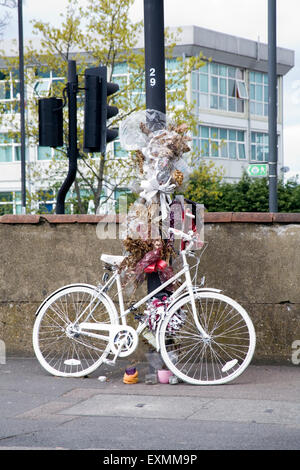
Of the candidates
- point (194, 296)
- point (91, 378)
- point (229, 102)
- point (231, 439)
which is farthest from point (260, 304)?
point (229, 102)

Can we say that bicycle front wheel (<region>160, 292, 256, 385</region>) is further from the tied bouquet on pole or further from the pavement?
the tied bouquet on pole

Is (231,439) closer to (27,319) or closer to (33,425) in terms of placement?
(33,425)

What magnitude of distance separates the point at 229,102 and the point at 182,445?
A: 54580 mm

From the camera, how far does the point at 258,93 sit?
5962 cm

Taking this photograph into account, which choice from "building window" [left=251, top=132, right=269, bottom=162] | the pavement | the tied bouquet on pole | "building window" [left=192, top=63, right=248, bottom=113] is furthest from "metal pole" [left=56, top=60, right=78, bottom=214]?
"building window" [left=251, top=132, right=269, bottom=162]

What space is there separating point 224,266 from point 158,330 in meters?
1.18

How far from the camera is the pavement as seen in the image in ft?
15.0

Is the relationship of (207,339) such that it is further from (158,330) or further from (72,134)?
(72,134)

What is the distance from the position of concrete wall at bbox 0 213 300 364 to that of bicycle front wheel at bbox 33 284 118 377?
417 mm

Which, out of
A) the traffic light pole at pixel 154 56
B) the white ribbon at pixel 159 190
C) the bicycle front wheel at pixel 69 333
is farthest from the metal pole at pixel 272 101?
the white ribbon at pixel 159 190

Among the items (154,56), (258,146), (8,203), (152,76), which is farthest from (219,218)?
(258,146)

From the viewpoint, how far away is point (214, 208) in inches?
1261

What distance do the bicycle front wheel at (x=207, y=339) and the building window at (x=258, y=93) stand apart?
53205 millimetres

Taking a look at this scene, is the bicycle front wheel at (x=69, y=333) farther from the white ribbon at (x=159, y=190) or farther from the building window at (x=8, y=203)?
the building window at (x=8, y=203)
